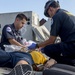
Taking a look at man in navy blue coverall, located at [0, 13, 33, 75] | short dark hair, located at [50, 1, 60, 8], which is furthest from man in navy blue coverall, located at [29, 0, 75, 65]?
man in navy blue coverall, located at [0, 13, 33, 75]

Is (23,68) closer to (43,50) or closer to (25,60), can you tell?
(25,60)

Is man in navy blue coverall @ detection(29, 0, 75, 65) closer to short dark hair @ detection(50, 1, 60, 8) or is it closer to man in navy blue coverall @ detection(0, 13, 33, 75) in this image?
short dark hair @ detection(50, 1, 60, 8)

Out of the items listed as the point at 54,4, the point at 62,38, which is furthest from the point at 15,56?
the point at 54,4

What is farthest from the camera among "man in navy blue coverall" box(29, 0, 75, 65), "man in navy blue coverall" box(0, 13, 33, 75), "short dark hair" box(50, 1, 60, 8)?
"short dark hair" box(50, 1, 60, 8)

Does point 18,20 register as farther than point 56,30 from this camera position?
Yes

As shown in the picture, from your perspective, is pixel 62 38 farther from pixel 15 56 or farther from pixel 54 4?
pixel 15 56

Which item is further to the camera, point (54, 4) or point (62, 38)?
point (54, 4)

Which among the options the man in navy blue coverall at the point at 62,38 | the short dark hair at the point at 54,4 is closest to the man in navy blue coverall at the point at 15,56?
the man in navy blue coverall at the point at 62,38

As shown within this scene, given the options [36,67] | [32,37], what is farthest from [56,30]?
[32,37]

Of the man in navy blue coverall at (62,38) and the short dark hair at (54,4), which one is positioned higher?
the short dark hair at (54,4)

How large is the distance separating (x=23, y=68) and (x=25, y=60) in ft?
1.16

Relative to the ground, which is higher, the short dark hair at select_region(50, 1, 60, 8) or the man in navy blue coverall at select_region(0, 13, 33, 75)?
the short dark hair at select_region(50, 1, 60, 8)

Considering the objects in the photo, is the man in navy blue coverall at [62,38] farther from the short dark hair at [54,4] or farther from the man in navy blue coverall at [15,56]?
the man in navy blue coverall at [15,56]

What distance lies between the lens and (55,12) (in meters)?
4.04
